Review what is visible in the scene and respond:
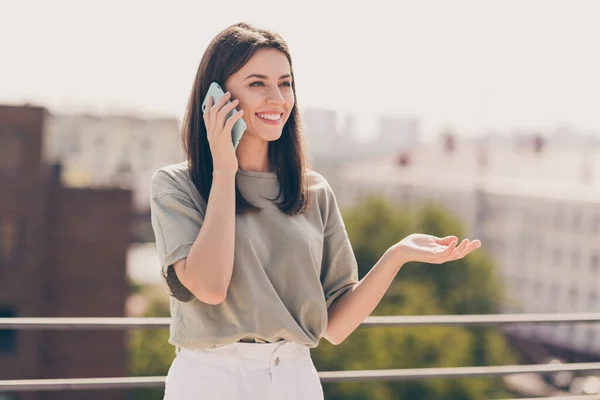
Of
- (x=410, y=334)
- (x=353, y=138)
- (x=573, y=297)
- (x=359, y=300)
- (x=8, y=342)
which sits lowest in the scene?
(x=573, y=297)

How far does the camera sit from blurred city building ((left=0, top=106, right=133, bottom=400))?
2264 centimetres

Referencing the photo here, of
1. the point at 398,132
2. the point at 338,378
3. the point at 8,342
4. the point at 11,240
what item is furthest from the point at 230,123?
the point at 398,132

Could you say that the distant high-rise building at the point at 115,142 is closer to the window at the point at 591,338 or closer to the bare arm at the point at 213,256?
the window at the point at 591,338

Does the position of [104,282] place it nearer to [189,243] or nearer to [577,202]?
[189,243]

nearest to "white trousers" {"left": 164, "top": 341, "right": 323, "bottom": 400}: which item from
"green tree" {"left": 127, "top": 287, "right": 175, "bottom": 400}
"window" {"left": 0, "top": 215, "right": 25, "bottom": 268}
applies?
"window" {"left": 0, "top": 215, "right": 25, "bottom": 268}

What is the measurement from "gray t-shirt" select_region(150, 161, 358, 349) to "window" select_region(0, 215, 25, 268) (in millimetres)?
22432

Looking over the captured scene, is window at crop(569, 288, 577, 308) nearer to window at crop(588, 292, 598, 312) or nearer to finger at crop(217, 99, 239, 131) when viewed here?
window at crop(588, 292, 598, 312)

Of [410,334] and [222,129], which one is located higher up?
[222,129]

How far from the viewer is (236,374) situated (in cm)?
189

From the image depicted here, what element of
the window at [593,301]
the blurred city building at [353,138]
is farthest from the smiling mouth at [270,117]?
the blurred city building at [353,138]

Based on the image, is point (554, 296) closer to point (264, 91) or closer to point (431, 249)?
point (431, 249)

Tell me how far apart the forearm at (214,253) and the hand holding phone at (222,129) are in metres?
0.07

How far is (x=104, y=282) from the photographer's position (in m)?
23.5

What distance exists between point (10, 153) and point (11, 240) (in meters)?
2.33
